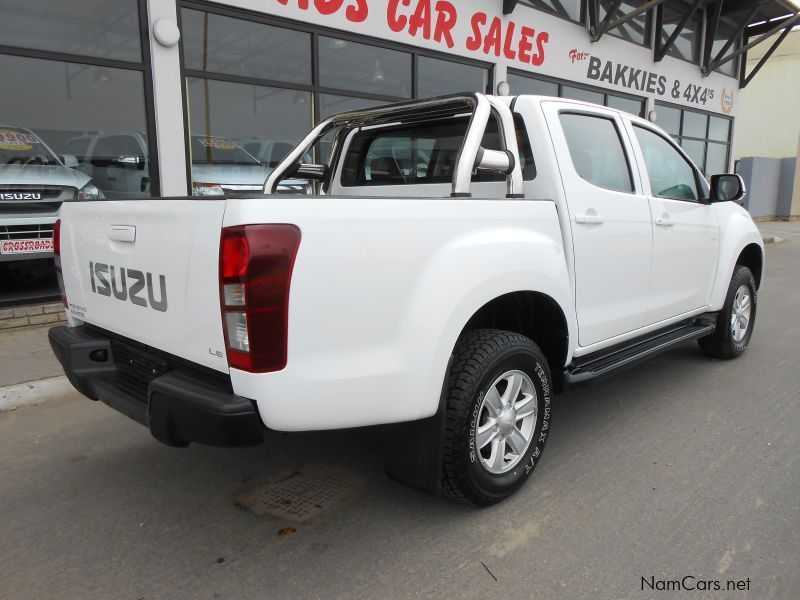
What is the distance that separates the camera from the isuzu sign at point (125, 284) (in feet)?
7.49

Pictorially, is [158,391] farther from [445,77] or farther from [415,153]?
[445,77]

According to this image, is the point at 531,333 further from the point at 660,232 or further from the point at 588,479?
the point at 660,232

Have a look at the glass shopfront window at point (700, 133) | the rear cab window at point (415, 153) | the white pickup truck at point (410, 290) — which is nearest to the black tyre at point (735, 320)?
the white pickup truck at point (410, 290)

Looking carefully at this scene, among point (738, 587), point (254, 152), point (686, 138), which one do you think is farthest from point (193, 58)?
point (686, 138)

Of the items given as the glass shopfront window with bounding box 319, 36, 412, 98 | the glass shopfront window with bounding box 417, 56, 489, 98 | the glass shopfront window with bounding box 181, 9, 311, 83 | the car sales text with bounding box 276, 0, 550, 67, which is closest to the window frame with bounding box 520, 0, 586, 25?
the car sales text with bounding box 276, 0, 550, 67

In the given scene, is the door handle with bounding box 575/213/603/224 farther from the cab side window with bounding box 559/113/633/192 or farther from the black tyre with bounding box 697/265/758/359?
the black tyre with bounding box 697/265/758/359

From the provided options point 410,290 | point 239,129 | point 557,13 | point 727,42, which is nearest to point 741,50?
point 727,42

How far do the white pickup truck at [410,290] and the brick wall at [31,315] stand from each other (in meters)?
3.26

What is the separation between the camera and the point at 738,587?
2146 mm

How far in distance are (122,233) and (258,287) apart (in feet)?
2.89

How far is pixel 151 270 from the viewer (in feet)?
7.52

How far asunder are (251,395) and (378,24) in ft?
23.6

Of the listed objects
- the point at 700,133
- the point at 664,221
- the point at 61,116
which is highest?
the point at 700,133

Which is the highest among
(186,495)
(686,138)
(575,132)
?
(686,138)
